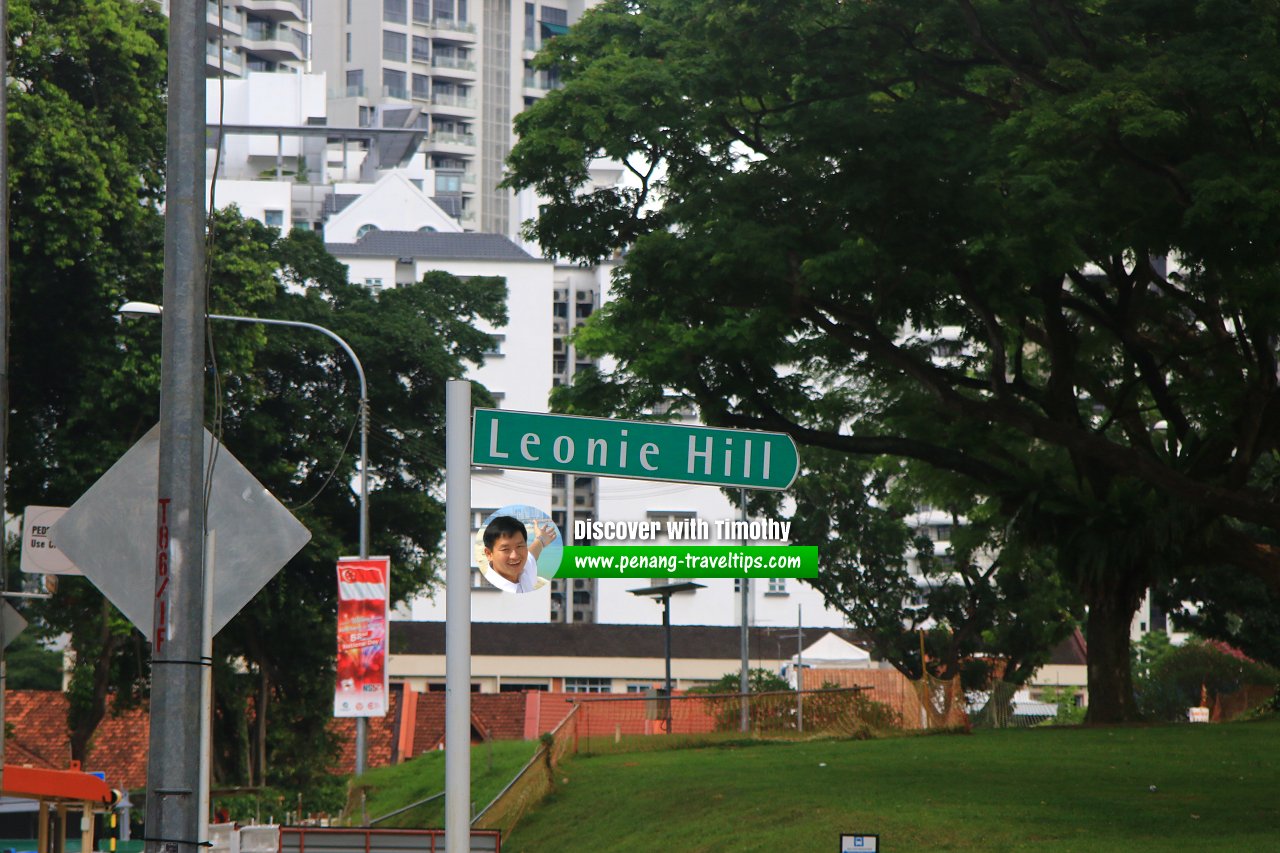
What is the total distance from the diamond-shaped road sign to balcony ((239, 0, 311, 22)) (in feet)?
354

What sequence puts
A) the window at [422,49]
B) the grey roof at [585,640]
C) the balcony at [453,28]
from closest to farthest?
the grey roof at [585,640] < the window at [422,49] < the balcony at [453,28]

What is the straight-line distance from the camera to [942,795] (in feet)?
64.3

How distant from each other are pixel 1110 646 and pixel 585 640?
41.6 m

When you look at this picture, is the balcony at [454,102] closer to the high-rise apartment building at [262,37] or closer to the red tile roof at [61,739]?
the high-rise apartment building at [262,37]

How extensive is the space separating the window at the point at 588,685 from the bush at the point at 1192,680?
3174 cm

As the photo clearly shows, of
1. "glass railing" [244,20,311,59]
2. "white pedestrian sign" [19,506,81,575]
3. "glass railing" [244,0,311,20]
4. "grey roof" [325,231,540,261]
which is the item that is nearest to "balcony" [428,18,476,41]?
"glass railing" [244,0,311,20]

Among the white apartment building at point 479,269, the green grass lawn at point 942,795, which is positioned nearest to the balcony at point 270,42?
the white apartment building at point 479,269

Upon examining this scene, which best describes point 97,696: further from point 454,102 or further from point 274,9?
point 454,102

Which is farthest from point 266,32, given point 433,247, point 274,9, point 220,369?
point 220,369

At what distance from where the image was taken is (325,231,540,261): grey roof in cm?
8312

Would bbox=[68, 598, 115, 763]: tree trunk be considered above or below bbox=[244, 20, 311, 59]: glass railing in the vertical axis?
below

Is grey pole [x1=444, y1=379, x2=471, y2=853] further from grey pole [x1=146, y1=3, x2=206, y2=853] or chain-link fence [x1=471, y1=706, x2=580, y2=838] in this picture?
chain-link fence [x1=471, y1=706, x2=580, y2=838]

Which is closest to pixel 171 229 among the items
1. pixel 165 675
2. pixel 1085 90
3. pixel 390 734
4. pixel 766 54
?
pixel 165 675

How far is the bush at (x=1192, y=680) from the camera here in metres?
38.9
